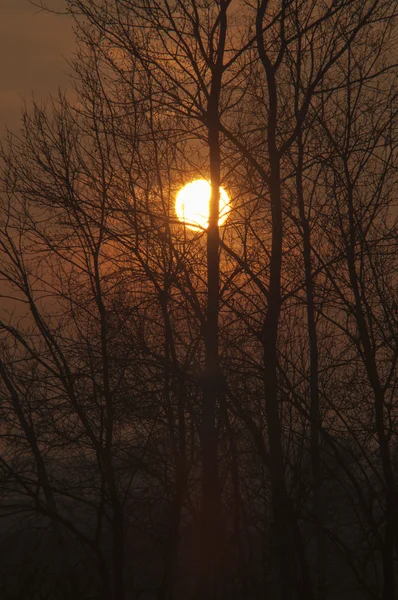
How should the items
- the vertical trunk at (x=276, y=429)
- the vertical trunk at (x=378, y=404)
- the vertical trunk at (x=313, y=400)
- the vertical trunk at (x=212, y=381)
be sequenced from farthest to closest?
the vertical trunk at (x=378, y=404), the vertical trunk at (x=313, y=400), the vertical trunk at (x=212, y=381), the vertical trunk at (x=276, y=429)

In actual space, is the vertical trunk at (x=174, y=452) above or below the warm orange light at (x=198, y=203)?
below

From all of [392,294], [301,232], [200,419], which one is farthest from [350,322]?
[200,419]

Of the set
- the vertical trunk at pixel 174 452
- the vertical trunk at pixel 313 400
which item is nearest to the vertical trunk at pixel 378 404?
the vertical trunk at pixel 313 400

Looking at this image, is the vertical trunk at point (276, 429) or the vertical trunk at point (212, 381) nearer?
the vertical trunk at point (276, 429)

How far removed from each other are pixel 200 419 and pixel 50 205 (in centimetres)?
382

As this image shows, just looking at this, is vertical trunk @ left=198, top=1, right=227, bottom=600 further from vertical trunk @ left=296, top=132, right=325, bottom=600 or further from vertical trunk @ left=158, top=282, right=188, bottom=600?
vertical trunk @ left=296, top=132, right=325, bottom=600

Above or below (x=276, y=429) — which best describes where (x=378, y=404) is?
above

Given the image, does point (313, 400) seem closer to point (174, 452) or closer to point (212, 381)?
point (212, 381)

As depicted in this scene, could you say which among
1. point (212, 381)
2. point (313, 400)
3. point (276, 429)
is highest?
point (313, 400)

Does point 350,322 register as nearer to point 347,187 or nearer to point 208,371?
point 347,187

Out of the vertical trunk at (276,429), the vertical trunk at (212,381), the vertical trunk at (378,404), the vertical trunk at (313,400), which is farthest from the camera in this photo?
the vertical trunk at (378,404)

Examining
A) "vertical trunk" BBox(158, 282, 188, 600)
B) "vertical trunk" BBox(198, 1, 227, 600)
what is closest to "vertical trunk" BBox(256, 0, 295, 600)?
"vertical trunk" BBox(198, 1, 227, 600)

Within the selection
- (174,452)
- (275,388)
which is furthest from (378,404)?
(174,452)

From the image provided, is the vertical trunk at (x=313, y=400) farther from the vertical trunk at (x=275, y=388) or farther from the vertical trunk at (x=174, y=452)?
the vertical trunk at (x=174, y=452)
